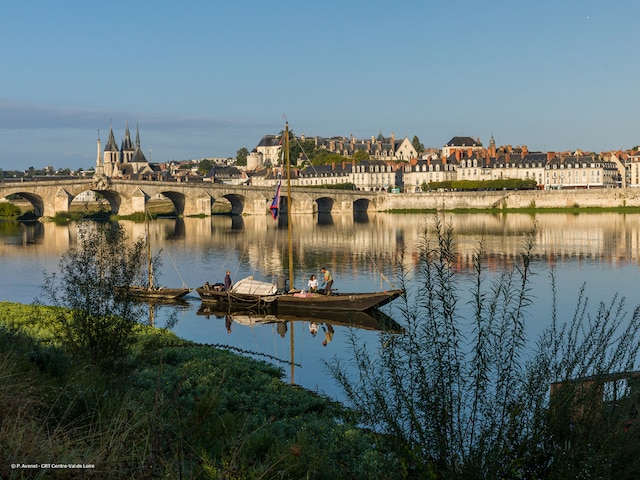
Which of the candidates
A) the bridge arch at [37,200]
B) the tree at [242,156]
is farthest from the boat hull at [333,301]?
the tree at [242,156]

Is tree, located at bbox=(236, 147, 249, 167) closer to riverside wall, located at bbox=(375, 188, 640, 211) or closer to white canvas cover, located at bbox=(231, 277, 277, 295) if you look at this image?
riverside wall, located at bbox=(375, 188, 640, 211)

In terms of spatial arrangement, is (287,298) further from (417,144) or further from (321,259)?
(417,144)

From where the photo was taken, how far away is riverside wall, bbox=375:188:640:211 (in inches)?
3135

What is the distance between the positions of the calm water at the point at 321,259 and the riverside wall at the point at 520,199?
1038 cm

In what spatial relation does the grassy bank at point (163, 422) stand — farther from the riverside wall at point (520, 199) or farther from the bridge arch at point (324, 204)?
the bridge arch at point (324, 204)

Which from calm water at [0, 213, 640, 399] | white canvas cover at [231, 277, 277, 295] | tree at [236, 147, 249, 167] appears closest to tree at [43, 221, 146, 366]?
calm water at [0, 213, 640, 399]

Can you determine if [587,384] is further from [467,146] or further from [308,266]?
[467,146]

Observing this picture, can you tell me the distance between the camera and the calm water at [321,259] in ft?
65.0

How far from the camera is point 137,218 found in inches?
3113

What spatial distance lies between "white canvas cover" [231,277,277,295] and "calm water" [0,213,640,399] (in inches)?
54.0

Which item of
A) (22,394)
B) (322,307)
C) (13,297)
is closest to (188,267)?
(13,297)

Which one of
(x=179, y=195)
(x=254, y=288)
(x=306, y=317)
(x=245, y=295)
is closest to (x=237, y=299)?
(x=245, y=295)

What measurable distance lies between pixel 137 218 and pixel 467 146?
61.3 meters

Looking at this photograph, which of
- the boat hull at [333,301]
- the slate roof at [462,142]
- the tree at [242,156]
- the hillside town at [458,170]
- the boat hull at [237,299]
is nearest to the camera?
the boat hull at [333,301]
